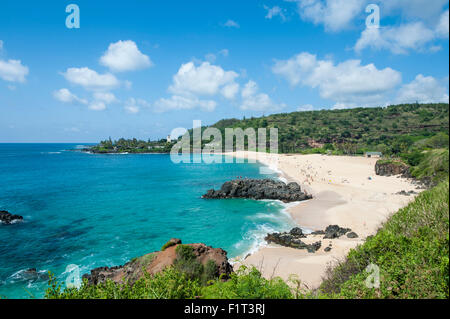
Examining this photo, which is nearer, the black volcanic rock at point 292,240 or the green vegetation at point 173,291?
the green vegetation at point 173,291

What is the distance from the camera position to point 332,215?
2781cm

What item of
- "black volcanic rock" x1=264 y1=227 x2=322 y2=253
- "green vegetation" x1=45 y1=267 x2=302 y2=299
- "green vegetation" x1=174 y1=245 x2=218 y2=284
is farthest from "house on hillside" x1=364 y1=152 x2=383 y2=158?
"green vegetation" x1=45 y1=267 x2=302 y2=299

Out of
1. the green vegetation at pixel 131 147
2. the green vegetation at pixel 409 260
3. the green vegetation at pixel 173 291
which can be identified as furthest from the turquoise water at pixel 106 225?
the green vegetation at pixel 131 147

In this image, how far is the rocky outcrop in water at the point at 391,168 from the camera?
47.0 metres

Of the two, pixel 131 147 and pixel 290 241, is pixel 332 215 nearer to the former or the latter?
pixel 290 241

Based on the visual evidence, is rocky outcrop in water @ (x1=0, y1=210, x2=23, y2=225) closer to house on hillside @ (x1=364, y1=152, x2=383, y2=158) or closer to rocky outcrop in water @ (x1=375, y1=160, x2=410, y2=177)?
rocky outcrop in water @ (x1=375, y1=160, x2=410, y2=177)

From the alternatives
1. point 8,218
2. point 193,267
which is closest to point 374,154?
point 193,267

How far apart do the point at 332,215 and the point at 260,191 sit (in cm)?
1278

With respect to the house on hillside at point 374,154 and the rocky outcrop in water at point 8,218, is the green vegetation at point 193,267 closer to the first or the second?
the rocky outcrop in water at point 8,218

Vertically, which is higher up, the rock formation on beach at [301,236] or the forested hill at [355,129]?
the forested hill at [355,129]

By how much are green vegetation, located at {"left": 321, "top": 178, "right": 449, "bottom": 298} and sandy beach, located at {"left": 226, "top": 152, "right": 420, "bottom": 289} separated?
2.06m

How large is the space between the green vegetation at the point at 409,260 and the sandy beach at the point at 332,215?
2056 mm

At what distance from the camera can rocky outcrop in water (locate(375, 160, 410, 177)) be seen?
4697 cm
